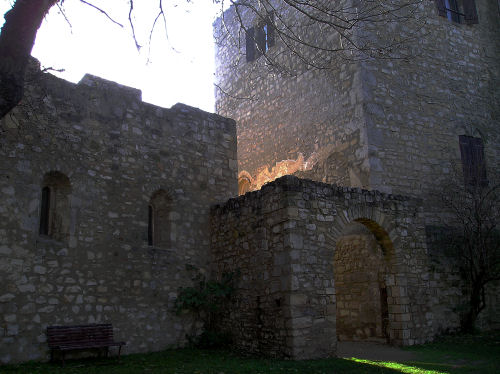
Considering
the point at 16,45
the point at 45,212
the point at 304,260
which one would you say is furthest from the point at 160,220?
the point at 16,45

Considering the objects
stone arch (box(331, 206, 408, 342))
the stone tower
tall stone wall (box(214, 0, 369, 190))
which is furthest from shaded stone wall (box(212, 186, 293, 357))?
the stone tower

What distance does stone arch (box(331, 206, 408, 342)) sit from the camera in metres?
9.98

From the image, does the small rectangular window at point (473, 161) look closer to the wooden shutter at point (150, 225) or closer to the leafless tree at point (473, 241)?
the leafless tree at point (473, 241)

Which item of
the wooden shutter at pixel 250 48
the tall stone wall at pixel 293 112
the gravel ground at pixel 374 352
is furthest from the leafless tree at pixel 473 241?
the wooden shutter at pixel 250 48

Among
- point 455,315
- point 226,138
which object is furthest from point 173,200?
point 455,315

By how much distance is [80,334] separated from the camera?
818cm

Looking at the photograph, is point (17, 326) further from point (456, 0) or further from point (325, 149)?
point (456, 0)

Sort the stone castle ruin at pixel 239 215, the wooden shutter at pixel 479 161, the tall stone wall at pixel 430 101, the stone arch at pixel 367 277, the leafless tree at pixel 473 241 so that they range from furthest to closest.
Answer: the wooden shutter at pixel 479 161 → the tall stone wall at pixel 430 101 → the leafless tree at pixel 473 241 → the stone arch at pixel 367 277 → the stone castle ruin at pixel 239 215

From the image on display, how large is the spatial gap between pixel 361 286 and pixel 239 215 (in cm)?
369

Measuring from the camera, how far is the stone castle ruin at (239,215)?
8250mm

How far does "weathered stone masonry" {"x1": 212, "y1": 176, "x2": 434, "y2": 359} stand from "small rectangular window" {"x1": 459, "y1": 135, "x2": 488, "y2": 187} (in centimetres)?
375

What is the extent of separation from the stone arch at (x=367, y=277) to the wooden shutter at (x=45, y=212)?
5.50 m

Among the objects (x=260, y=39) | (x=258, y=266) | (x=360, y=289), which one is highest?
(x=260, y=39)

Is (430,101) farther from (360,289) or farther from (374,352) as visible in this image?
(374,352)
